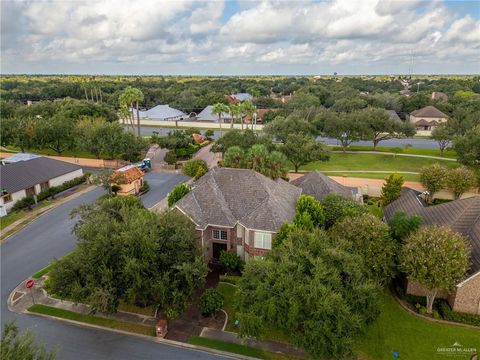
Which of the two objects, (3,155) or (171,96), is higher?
(171,96)

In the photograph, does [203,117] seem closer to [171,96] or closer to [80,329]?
[171,96]

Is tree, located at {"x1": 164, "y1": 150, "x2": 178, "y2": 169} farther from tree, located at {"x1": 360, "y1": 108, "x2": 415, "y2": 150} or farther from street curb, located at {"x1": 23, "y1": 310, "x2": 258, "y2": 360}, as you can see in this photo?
street curb, located at {"x1": 23, "y1": 310, "x2": 258, "y2": 360}

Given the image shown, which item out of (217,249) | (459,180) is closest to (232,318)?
(217,249)

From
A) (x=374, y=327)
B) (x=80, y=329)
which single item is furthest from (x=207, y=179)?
(x=374, y=327)

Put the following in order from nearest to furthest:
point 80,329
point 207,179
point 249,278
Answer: point 249,278, point 80,329, point 207,179

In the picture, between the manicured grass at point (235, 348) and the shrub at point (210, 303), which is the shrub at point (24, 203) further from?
the manicured grass at point (235, 348)

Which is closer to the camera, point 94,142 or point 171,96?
point 94,142

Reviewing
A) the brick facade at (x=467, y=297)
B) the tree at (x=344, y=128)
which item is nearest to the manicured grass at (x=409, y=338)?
the brick facade at (x=467, y=297)
